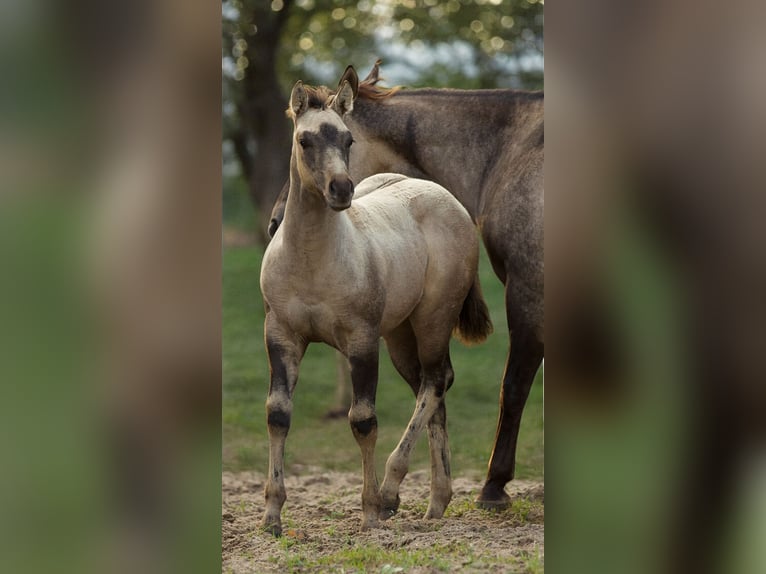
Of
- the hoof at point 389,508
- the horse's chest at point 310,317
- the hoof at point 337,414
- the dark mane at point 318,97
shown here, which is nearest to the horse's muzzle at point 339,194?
the dark mane at point 318,97

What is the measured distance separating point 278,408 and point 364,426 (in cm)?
40

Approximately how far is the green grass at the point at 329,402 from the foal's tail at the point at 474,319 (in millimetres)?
1412

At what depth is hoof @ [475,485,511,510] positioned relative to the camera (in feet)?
15.0

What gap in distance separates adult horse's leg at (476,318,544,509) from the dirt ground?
0.37 ft

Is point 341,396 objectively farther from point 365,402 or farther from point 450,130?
point 365,402

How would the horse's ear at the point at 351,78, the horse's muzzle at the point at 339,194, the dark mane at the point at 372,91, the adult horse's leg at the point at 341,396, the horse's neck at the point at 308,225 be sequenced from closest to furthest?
the horse's muzzle at the point at 339,194, the horse's ear at the point at 351,78, the horse's neck at the point at 308,225, the dark mane at the point at 372,91, the adult horse's leg at the point at 341,396

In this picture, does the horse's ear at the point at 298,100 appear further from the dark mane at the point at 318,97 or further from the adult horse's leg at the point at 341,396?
the adult horse's leg at the point at 341,396

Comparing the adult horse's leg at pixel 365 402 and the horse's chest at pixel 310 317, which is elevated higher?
the horse's chest at pixel 310 317

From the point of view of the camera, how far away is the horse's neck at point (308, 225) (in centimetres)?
384

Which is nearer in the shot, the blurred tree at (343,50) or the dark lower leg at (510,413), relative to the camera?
the dark lower leg at (510,413)
